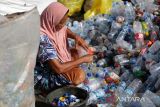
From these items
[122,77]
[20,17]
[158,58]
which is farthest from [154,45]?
[20,17]

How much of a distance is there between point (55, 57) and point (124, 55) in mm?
1444

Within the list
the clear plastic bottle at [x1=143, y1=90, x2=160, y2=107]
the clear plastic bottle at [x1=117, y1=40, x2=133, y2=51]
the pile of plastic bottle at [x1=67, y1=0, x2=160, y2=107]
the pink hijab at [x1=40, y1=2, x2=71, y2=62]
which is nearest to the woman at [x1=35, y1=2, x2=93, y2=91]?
the pink hijab at [x1=40, y1=2, x2=71, y2=62]

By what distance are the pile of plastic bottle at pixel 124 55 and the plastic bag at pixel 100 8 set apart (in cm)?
13

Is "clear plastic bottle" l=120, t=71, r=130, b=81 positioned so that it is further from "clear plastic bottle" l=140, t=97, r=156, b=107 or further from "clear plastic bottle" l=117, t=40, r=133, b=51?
"clear plastic bottle" l=140, t=97, r=156, b=107

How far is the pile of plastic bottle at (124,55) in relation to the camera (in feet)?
16.5

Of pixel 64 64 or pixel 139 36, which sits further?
pixel 139 36

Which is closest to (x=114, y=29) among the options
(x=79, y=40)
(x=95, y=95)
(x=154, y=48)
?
(x=154, y=48)

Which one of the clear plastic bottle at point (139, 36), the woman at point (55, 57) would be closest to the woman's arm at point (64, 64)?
the woman at point (55, 57)

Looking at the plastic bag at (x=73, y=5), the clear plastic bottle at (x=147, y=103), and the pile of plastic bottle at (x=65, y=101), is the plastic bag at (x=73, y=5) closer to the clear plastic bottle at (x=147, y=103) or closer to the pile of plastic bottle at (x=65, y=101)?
the pile of plastic bottle at (x=65, y=101)

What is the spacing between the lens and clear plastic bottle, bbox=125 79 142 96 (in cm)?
508

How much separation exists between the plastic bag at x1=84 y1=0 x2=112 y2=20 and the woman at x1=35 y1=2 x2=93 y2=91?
211cm

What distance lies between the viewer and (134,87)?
203 inches

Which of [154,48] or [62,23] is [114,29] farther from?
[62,23]

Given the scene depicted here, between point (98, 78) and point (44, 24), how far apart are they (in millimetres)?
1065
